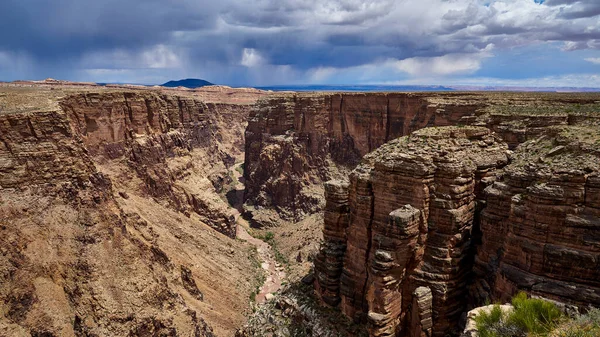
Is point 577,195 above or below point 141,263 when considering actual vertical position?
above

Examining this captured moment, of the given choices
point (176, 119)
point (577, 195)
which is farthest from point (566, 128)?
point (176, 119)

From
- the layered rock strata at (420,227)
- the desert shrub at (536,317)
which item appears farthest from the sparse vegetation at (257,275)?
the desert shrub at (536,317)

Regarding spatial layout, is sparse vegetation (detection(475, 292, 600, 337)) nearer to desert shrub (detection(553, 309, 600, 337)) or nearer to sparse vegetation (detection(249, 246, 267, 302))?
desert shrub (detection(553, 309, 600, 337))

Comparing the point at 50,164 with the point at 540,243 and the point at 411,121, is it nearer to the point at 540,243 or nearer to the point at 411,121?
the point at 540,243

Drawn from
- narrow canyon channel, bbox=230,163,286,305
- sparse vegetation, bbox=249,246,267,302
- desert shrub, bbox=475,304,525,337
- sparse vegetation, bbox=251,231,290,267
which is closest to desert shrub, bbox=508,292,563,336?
desert shrub, bbox=475,304,525,337

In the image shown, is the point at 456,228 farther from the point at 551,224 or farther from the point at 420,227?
the point at 551,224

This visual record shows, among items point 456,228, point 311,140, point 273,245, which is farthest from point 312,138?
point 456,228
